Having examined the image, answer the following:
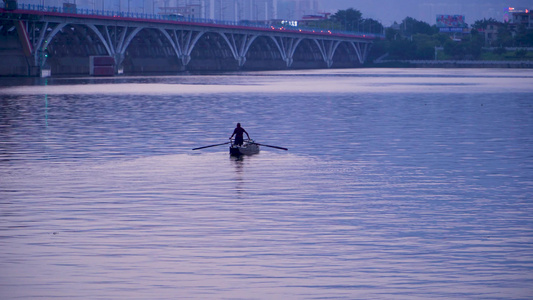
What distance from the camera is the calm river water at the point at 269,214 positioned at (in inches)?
664

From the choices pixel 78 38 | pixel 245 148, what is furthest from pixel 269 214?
pixel 78 38

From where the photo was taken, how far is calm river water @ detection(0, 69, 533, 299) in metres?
16.9

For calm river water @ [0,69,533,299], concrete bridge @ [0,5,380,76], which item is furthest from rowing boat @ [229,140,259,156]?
concrete bridge @ [0,5,380,76]

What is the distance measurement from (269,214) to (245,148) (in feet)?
48.3

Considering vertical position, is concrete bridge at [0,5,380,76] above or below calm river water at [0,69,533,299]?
above

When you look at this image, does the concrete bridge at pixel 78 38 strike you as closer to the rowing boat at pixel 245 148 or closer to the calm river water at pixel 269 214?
the calm river water at pixel 269 214

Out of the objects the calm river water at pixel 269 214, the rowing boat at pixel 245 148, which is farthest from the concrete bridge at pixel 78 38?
the rowing boat at pixel 245 148

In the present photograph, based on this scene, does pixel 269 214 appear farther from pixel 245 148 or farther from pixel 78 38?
pixel 78 38

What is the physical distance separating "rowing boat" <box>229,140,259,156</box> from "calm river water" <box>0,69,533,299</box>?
46 cm

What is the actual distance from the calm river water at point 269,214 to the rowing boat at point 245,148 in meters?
0.46

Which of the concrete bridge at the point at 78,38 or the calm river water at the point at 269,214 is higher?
the concrete bridge at the point at 78,38

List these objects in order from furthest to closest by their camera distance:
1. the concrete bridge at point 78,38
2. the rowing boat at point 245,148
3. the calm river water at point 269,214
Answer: the concrete bridge at point 78,38
the rowing boat at point 245,148
the calm river water at point 269,214

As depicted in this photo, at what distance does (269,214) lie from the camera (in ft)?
78.9

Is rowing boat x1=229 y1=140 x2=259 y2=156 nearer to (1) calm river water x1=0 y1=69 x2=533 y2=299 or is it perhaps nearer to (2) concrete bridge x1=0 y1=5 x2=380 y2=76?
(1) calm river water x1=0 y1=69 x2=533 y2=299
